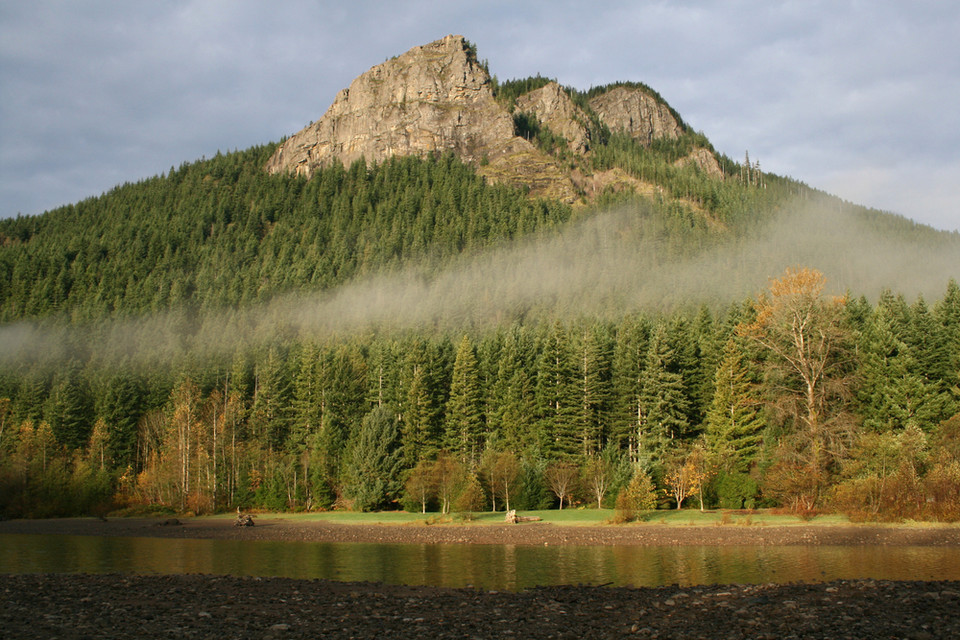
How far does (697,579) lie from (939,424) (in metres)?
36.4

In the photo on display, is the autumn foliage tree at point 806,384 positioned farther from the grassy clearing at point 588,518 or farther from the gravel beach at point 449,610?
the gravel beach at point 449,610

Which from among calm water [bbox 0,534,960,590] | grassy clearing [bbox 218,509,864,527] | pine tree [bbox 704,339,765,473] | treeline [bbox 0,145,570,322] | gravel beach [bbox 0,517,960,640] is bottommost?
grassy clearing [bbox 218,509,864,527]

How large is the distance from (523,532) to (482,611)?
81.9 ft

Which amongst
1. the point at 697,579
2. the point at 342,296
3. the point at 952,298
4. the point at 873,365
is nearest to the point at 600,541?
the point at 697,579

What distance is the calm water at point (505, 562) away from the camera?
2559 centimetres

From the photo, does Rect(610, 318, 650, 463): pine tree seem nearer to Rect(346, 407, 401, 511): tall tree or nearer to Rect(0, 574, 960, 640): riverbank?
Rect(346, 407, 401, 511): tall tree

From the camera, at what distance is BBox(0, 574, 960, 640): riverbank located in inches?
636

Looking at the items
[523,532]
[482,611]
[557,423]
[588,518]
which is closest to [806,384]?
[588,518]

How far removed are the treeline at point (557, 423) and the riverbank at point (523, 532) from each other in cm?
442

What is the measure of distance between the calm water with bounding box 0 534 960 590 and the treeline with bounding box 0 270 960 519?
12.8 metres

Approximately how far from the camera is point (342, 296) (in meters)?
149

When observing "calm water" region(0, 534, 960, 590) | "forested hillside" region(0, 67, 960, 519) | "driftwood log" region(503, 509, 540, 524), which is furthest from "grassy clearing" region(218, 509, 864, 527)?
"calm water" region(0, 534, 960, 590)

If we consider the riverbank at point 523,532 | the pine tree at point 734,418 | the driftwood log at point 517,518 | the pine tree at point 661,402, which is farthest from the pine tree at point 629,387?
the riverbank at point 523,532

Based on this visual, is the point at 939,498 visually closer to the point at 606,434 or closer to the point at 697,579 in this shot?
the point at 697,579
